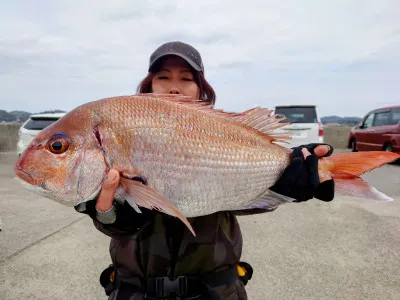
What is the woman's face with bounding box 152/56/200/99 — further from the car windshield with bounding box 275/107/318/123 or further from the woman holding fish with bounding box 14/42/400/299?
the car windshield with bounding box 275/107/318/123

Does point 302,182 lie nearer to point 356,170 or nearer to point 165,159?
point 356,170

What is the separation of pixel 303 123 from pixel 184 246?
815cm

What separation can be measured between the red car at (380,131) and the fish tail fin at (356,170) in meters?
9.06

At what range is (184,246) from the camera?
164 centimetres

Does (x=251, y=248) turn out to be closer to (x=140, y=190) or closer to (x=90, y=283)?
(x=90, y=283)

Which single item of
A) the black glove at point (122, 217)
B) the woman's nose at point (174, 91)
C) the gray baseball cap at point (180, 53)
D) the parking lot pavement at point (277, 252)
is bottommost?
the parking lot pavement at point (277, 252)

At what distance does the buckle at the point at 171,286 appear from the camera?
1.59 m

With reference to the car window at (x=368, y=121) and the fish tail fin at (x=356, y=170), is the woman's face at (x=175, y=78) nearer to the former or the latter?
the fish tail fin at (x=356, y=170)

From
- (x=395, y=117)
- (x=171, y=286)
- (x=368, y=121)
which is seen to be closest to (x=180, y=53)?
(x=171, y=286)

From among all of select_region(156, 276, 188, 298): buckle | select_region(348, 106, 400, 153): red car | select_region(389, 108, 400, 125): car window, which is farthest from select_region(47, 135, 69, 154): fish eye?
select_region(389, 108, 400, 125): car window

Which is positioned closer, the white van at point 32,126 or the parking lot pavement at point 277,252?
the parking lot pavement at point 277,252

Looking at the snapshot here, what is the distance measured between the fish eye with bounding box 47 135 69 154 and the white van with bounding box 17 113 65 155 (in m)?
8.06

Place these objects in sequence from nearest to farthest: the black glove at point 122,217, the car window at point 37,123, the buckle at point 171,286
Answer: the black glove at point 122,217 → the buckle at point 171,286 → the car window at point 37,123

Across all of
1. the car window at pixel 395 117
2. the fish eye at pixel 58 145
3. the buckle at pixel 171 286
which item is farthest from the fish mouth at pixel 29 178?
the car window at pixel 395 117
